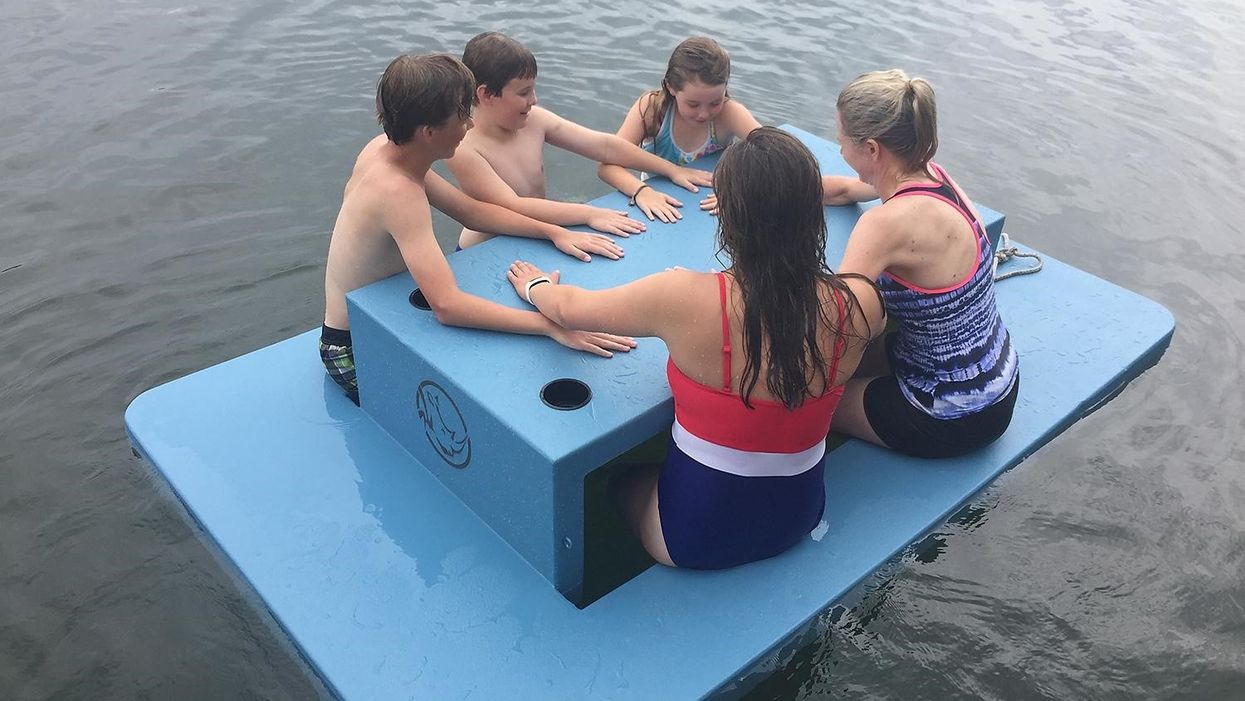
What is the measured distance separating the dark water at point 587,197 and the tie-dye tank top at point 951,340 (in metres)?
0.73

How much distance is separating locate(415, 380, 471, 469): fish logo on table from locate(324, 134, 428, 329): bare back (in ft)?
1.71

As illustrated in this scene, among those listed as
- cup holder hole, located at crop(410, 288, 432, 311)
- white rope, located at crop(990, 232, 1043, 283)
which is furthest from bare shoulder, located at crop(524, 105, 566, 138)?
white rope, located at crop(990, 232, 1043, 283)

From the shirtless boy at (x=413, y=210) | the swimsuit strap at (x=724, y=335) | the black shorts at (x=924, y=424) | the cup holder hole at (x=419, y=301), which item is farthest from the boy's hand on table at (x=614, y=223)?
the swimsuit strap at (x=724, y=335)

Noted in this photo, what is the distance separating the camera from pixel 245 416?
349 cm

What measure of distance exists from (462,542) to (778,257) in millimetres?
1356

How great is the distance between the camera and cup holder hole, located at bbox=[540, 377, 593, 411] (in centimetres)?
280

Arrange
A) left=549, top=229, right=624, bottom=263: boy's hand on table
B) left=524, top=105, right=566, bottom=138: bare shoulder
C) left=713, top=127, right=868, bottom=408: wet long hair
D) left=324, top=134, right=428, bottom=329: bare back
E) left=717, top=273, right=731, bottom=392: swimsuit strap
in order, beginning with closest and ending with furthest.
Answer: left=713, top=127, right=868, bottom=408: wet long hair
left=717, top=273, right=731, bottom=392: swimsuit strap
left=324, top=134, right=428, bottom=329: bare back
left=549, top=229, right=624, bottom=263: boy's hand on table
left=524, top=105, right=566, bottom=138: bare shoulder

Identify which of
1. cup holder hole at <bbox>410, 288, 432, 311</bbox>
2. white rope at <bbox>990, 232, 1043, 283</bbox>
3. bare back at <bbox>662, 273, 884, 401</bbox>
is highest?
bare back at <bbox>662, 273, 884, 401</bbox>

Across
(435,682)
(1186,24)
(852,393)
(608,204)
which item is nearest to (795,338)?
(852,393)

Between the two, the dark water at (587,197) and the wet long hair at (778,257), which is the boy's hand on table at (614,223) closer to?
the wet long hair at (778,257)

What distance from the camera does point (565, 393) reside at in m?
2.87

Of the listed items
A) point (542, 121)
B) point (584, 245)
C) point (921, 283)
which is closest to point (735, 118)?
point (542, 121)

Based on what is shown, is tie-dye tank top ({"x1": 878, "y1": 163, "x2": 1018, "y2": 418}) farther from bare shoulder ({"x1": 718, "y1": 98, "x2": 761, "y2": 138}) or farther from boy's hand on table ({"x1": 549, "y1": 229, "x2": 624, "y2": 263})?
bare shoulder ({"x1": 718, "y1": 98, "x2": 761, "y2": 138})

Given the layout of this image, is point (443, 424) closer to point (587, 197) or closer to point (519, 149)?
point (519, 149)
